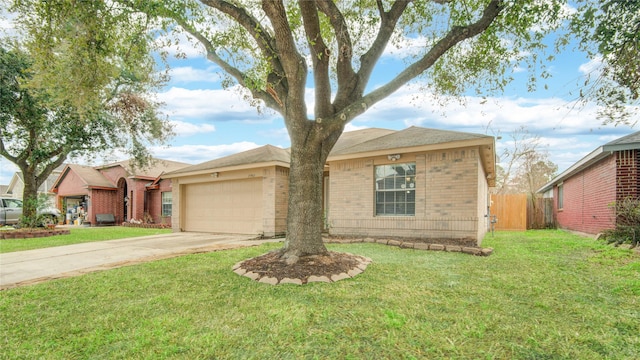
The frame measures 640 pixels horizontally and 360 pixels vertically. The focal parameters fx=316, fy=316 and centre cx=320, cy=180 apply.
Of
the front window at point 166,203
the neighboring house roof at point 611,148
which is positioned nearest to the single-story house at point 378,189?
the neighboring house roof at point 611,148

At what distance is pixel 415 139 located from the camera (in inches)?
378

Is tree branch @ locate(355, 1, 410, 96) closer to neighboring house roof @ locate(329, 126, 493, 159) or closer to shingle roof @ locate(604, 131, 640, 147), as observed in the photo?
neighboring house roof @ locate(329, 126, 493, 159)

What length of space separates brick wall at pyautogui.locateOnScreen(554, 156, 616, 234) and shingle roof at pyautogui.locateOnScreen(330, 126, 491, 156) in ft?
16.2

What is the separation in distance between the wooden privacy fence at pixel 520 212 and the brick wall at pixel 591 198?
1.75m

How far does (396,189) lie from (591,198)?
812 centimetres

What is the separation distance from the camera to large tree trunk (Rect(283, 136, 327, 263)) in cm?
542

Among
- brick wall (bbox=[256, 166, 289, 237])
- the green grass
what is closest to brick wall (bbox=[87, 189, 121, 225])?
the green grass

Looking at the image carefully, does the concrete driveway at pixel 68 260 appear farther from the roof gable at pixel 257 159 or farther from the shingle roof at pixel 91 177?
the shingle roof at pixel 91 177

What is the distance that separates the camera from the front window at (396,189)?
9289mm

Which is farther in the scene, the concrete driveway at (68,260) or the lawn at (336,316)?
the concrete driveway at (68,260)

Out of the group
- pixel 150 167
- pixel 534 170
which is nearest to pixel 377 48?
pixel 150 167

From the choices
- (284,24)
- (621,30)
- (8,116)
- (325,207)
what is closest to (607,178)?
(621,30)

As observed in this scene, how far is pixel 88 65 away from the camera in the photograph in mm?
6117

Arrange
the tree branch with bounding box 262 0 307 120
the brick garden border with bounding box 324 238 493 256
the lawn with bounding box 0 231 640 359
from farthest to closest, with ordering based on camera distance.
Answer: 1. the brick garden border with bounding box 324 238 493 256
2. the tree branch with bounding box 262 0 307 120
3. the lawn with bounding box 0 231 640 359
